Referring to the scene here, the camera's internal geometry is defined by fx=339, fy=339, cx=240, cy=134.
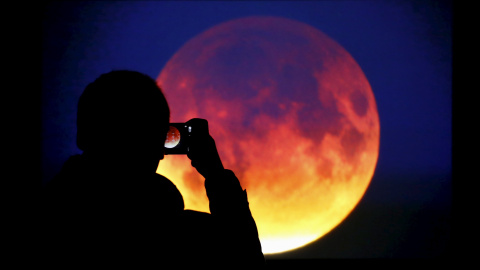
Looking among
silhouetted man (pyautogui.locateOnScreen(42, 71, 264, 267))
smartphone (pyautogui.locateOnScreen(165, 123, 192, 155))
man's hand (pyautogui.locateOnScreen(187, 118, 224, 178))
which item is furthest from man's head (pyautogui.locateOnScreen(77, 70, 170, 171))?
smartphone (pyautogui.locateOnScreen(165, 123, 192, 155))

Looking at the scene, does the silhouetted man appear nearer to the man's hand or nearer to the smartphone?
the man's hand

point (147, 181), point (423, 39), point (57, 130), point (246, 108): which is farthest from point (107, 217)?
point (423, 39)

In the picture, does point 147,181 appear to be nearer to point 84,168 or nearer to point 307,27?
point 84,168

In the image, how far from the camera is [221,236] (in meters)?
0.50

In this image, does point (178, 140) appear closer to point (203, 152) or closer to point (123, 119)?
point (203, 152)

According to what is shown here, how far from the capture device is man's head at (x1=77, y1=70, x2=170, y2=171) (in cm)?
48

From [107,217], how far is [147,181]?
70 mm

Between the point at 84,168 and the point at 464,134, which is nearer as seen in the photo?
the point at 84,168

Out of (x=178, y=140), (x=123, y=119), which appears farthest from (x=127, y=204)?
(x=178, y=140)

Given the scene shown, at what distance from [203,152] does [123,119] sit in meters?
0.17

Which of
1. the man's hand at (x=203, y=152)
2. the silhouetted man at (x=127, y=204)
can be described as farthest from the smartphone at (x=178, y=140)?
the silhouetted man at (x=127, y=204)

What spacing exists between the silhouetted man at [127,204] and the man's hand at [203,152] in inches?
2.7

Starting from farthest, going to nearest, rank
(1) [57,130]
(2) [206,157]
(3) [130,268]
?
(1) [57,130], (2) [206,157], (3) [130,268]

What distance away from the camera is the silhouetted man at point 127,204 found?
0.44m
